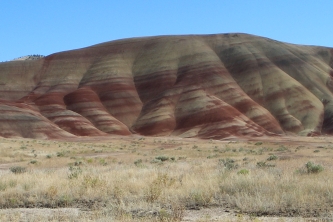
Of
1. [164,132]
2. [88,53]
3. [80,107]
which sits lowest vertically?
[164,132]

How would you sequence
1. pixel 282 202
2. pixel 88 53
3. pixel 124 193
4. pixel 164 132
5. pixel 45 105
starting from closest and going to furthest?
pixel 282 202 → pixel 124 193 → pixel 164 132 → pixel 45 105 → pixel 88 53

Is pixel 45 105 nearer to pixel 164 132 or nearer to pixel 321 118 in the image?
pixel 164 132

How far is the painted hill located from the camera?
93.0 meters

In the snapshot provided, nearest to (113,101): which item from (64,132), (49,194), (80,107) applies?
(80,107)

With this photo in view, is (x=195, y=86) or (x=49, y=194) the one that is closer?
(x=49, y=194)

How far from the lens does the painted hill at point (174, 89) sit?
93000mm

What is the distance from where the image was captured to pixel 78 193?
1145 centimetres

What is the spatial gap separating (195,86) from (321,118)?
30797 mm

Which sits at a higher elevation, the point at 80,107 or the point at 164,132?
the point at 80,107

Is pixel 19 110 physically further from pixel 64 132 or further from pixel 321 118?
pixel 321 118

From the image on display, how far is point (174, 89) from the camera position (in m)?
106

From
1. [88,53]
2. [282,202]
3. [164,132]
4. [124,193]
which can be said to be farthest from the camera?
[88,53]

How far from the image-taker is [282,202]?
368 inches

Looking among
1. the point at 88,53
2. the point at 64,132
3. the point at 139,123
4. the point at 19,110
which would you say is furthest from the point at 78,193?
the point at 88,53
